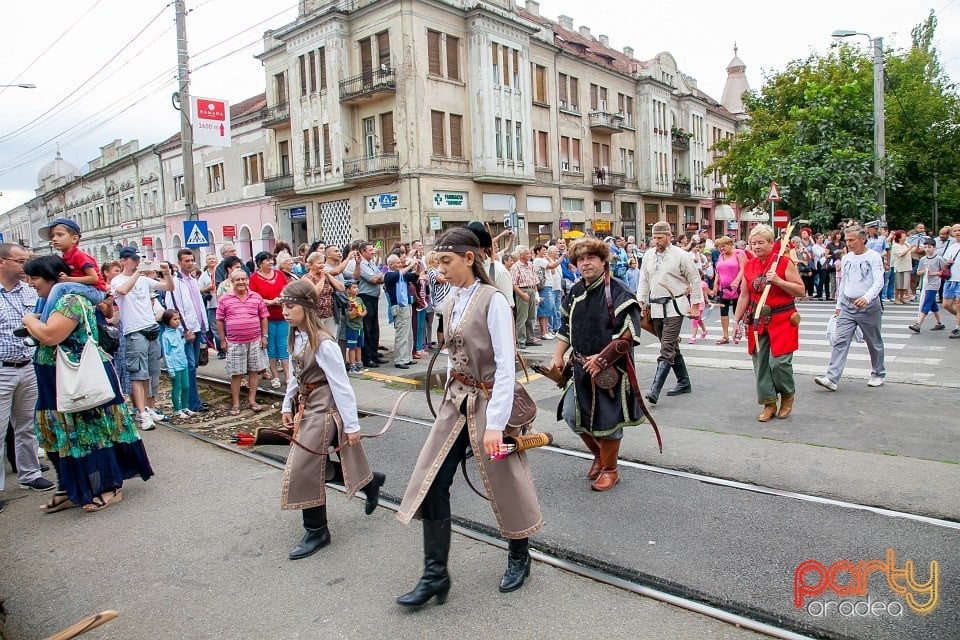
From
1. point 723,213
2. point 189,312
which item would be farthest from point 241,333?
point 723,213

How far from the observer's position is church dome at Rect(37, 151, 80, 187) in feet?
217

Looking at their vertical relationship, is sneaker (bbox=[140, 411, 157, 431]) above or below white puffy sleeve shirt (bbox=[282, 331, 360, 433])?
below

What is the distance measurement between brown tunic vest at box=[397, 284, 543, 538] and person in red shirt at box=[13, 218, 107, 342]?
3.34m

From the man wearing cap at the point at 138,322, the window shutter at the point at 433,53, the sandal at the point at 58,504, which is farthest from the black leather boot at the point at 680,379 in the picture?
the window shutter at the point at 433,53

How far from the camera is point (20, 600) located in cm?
373

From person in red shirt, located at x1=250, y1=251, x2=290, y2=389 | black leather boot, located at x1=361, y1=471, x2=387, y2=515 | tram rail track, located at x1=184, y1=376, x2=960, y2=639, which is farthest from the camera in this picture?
person in red shirt, located at x1=250, y1=251, x2=290, y2=389

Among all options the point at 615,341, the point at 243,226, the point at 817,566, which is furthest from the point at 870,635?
the point at 243,226

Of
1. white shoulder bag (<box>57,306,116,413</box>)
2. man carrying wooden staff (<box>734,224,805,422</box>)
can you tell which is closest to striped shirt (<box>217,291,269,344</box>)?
white shoulder bag (<box>57,306,116,413</box>)

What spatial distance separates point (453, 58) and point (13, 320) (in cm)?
2823

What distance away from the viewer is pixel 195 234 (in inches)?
585

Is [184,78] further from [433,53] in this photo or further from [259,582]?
[433,53]

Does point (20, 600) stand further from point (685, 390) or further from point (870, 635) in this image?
point (685, 390)

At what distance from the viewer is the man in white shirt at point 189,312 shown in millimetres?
8117

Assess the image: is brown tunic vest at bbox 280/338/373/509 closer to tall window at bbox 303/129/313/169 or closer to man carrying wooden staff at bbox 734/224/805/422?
man carrying wooden staff at bbox 734/224/805/422
